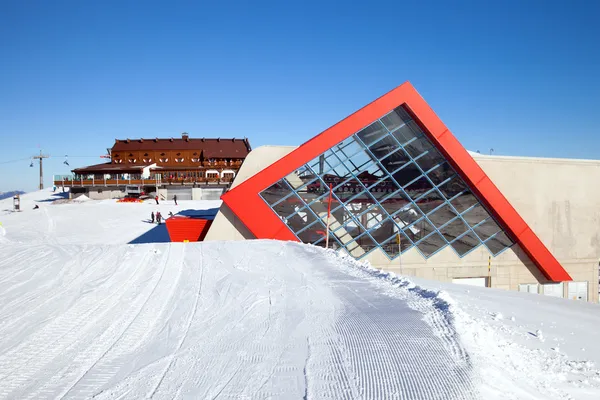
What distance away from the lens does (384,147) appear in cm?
1519

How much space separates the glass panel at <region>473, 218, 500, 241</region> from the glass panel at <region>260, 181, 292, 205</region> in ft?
23.4

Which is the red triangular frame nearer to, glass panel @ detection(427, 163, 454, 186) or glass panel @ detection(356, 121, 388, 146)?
glass panel @ detection(427, 163, 454, 186)

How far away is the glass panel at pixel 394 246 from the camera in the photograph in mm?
15422

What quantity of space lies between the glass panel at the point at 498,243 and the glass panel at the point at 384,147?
5.03 m

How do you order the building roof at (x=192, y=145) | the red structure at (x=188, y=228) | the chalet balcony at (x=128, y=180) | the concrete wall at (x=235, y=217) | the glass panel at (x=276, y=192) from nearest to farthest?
1. the glass panel at (x=276, y=192)
2. the concrete wall at (x=235, y=217)
3. the red structure at (x=188, y=228)
4. the chalet balcony at (x=128, y=180)
5. the building roof at (x=192, y=145)

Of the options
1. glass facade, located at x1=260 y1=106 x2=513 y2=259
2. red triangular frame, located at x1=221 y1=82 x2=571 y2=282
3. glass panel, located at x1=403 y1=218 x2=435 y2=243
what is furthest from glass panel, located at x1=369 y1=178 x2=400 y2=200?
red triangular frame, located at x1=221 y1=82 x2=571 y2=282

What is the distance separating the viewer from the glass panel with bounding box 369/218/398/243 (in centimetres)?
1531

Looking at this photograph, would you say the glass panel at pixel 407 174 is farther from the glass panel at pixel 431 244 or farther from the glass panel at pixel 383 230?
the glass panel at pixel 431 244

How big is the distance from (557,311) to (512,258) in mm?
8946

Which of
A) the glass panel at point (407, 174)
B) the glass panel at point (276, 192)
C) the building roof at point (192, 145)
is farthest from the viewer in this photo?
the building roof at point (192, 145)

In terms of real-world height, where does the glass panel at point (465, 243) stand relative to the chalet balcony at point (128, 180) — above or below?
below

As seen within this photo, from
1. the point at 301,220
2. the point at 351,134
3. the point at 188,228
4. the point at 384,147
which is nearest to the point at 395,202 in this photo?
the point at 384,147

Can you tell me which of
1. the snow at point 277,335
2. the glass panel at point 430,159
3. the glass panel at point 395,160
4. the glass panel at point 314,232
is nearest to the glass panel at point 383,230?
the glass panel at point 314,232

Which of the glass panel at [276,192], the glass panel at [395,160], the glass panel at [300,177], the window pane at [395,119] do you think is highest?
the window pane at [395,119]
